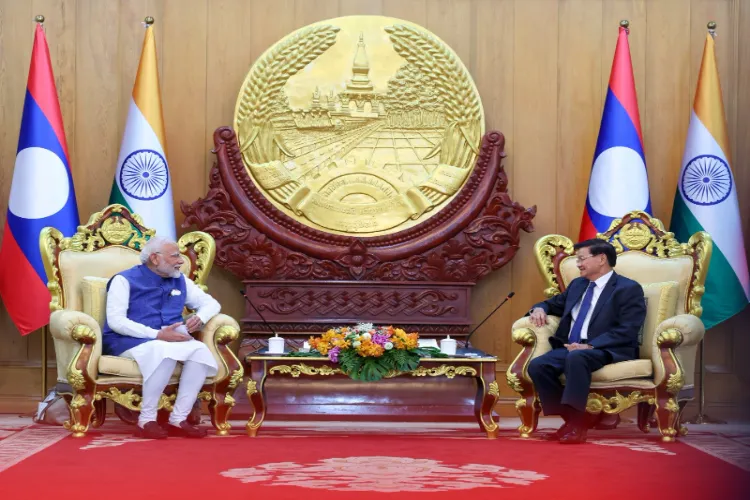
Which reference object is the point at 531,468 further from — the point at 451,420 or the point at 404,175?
the point at 404,175

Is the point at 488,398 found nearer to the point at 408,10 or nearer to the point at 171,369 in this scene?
the point at 171,369

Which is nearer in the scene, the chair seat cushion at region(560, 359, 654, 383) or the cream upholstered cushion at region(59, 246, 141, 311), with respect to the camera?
the chair seat cushion at region(560, 359, 654, 383)

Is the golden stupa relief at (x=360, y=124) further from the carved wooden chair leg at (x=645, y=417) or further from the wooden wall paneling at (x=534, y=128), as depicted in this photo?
the carved wooden chair leg at (x=645, y=417)

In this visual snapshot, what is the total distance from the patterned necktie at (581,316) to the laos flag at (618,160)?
0.98 metres

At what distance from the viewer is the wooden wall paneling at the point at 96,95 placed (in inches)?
248

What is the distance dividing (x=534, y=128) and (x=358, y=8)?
50.7 inches

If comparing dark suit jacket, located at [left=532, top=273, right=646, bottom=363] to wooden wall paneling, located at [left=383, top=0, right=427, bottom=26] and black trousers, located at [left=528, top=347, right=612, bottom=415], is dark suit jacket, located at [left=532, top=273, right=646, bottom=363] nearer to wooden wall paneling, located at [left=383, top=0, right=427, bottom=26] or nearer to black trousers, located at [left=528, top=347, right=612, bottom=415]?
black trousers, located at [left=528, top=347, right=612, bottom=415]

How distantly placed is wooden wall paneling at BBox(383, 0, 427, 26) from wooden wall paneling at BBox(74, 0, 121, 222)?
1.63 m

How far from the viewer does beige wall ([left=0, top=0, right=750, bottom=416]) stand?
6281 mm

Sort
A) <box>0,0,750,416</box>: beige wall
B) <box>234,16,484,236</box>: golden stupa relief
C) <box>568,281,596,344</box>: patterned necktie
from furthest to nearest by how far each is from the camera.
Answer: <box>0,0,750,416</box>: beige wall < <box>234,16,484,236</box>: golden stupa relief < <box>568,281,596,344</box>: patterned necktie

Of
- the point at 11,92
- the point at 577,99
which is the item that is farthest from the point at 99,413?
the point at 577,99

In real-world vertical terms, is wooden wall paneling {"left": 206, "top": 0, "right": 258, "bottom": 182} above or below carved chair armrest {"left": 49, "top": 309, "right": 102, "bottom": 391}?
above

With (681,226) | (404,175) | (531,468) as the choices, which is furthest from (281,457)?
(681,226)

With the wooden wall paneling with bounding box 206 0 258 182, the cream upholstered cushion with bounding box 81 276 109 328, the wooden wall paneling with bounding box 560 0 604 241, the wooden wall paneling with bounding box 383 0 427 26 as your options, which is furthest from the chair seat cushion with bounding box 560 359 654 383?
the wooden wall paneling with bounding box 206 0 258 182
